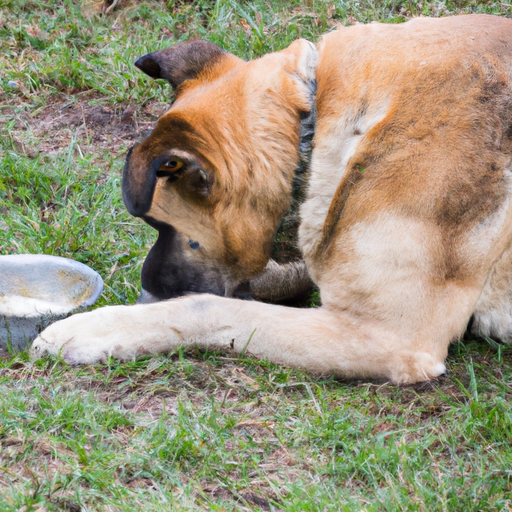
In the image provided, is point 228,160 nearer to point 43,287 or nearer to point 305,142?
point 305,142

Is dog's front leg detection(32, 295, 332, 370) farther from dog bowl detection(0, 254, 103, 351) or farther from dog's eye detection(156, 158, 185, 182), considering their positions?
dog's eye detection(156, 158, 185, 182)

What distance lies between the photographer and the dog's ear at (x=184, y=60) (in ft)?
10.4

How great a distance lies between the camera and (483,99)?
269cm

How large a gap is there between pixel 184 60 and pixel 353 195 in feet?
3.33

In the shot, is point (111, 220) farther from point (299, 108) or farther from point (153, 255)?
point (299, 108)

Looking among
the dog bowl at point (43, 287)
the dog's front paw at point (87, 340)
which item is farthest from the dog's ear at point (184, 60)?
the dog's front paw at point (87, 340)

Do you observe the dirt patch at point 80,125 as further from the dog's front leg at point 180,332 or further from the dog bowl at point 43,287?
the dog's front leg at point 180,332

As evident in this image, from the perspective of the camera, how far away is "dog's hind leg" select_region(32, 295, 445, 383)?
2.76 meters

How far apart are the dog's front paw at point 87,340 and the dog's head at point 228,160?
48 cm

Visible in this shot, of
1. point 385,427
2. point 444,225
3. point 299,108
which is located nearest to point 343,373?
point 385,427

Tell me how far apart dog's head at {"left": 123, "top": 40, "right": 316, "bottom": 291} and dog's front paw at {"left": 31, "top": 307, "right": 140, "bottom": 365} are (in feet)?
1.58

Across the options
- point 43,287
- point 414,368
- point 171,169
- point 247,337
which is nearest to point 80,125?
point 43,287

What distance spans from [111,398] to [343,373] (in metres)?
0.90

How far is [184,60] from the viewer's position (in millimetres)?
3156
